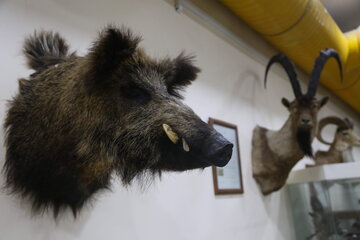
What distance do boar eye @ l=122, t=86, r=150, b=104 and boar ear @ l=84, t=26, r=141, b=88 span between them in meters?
0.06

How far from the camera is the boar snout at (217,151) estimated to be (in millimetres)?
754

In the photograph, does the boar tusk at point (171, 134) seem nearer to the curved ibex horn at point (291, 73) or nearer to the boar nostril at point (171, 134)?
the boar nostril at point (171, 134)

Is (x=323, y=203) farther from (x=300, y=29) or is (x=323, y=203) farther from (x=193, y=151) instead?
(x=193, y=151)

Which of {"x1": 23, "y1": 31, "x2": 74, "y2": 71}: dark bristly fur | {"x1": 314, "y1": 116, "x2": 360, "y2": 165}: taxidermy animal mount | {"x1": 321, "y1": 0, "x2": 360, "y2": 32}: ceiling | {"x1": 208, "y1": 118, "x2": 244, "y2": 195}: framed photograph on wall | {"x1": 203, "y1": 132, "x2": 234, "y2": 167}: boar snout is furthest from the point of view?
{"x1": 321, "y1": 0, "x2": 360, "y2": 32}: ceiling

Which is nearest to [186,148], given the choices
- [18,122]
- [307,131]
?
[18,122]

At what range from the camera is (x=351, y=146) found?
297 centimetres

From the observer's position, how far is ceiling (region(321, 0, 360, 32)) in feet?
10.6

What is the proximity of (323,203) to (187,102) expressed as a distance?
5.07 feet

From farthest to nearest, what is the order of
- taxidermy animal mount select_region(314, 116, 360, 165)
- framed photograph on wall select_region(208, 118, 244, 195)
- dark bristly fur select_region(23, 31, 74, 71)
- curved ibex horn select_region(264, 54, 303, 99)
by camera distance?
taxidermy animal mount select_region(314, 116, 360, 165), curved ibex horn select_region(264, 54, 303, 99), framed photograph on wall select_region(208, 118, 244, 195), dark bristly fur select_region(23, 31, 74, 71)

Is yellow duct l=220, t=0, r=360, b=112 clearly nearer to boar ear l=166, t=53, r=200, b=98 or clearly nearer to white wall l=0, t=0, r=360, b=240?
white wall l=0, t=0, r=360, b=240

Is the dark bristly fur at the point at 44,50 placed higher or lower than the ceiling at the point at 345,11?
→ lower

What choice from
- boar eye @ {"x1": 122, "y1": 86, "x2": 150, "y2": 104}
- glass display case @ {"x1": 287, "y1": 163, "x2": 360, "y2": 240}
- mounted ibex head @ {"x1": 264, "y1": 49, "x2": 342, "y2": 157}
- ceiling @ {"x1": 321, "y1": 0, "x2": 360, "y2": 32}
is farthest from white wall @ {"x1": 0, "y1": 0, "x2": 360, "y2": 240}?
ceiling @ {"x1": 321, "y1": 0, "x2": 360, "y2": 32}

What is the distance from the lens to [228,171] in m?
1.96

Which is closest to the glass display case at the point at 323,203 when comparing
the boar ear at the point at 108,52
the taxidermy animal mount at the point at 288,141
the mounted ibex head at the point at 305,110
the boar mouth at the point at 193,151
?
the taxidermy animal mount at the point at 288,141
